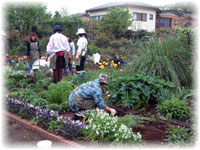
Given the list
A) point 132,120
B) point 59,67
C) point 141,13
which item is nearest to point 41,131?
point 132,120

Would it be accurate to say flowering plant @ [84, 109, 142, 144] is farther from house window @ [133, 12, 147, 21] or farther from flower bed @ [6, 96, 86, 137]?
house window @ [133, 12, 147, 21]

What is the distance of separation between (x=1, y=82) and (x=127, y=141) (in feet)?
17.4

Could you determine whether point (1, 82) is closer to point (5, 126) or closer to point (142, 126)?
point (5, 126)

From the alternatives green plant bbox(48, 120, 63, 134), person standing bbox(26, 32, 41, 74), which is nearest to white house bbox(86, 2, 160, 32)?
person standing bbox(26, 32, 41, 74)

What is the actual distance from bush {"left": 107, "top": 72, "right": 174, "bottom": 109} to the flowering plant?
4.83 ft

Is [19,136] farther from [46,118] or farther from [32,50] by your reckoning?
[32,50]

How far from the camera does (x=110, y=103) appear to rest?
228 inches

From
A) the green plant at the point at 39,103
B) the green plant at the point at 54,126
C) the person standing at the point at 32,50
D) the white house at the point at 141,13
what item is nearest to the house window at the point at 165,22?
the white house at the point at 141,13

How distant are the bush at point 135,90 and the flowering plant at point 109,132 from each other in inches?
57.9

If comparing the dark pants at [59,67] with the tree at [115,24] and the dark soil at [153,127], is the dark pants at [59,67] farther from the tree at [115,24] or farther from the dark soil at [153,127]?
the tree at [115,24]

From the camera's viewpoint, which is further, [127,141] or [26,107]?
[26,107]

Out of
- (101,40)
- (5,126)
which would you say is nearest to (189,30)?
(5,126)

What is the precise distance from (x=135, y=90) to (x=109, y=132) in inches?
72.9

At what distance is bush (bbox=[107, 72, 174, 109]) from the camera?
18.0ft
